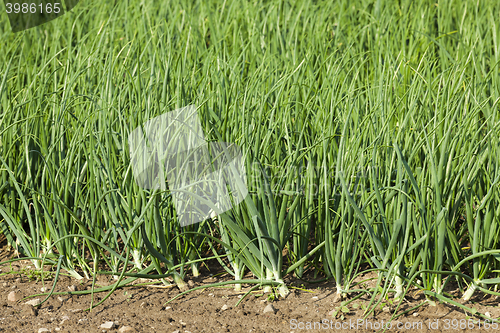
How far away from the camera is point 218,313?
1.40 meters

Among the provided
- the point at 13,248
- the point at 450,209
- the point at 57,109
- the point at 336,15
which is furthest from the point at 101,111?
the point at 336,15

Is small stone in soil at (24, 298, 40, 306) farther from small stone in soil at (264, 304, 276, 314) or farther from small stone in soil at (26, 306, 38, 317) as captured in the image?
small stone in soil at (264, 304, 276, 314)

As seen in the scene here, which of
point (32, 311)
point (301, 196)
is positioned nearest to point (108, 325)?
point (32, 311)

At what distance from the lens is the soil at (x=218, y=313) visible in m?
1.32

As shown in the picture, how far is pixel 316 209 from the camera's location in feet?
4.82

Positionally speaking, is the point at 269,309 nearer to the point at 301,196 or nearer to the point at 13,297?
the point at 301,196

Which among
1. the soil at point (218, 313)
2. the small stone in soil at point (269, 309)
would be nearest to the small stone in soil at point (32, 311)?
the soil at point (218, 313)

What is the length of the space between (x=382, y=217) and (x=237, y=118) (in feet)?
2.09

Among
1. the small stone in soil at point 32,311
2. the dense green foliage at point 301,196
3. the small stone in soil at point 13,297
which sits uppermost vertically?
the dense green foliage at point 301,196

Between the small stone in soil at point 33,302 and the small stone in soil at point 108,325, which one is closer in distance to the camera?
the small stone in soil at point 108,325

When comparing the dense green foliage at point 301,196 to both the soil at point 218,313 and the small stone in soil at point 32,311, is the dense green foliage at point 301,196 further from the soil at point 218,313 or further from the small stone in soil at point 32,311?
the small stone in soil at point 32,311

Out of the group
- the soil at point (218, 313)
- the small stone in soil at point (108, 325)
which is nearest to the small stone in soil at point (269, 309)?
the soil at point (218, 313)

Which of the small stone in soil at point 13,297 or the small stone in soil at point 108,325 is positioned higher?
the small stone in soil at point 13,297

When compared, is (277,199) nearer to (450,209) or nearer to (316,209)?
(316,209)
